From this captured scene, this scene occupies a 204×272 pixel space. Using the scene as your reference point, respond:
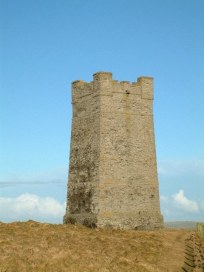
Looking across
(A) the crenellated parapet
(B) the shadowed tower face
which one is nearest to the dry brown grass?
(B) the shadowed tower face

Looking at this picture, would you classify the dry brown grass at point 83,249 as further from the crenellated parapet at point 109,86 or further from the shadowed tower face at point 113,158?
the crenellated parapet at point 109,86

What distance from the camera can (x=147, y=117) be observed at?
112 ft

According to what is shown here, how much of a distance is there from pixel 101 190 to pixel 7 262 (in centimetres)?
1252

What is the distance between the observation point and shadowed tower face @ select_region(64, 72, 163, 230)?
102 feet

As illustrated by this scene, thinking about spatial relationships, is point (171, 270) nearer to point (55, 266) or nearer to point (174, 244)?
point (55, 266)

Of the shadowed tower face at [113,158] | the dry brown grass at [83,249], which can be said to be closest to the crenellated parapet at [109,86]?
the shadowed tower face at [113,158]

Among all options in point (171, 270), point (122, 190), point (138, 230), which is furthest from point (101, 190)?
point (171, 270)

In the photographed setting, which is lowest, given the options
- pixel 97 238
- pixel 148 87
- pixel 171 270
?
pixel 171 270

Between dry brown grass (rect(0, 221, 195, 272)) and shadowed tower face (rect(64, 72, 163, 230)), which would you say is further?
shadowed tower face (rect(64, 72, 163, 230))

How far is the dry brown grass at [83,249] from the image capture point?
19.1 meters

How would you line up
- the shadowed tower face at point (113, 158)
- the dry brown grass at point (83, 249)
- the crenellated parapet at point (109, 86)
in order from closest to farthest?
the dry brown grass at point (83, 249), the shadowed tower face at point (113, 158), the crenellated parapet at point (109, 86)

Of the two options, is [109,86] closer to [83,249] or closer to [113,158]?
[113,158]

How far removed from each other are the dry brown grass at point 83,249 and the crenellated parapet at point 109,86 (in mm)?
9320

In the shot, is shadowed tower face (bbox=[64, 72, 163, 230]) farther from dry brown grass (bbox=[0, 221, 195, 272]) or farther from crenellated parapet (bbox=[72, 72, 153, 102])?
dry brown grass (bbox=[0, 221, 195, 272])
